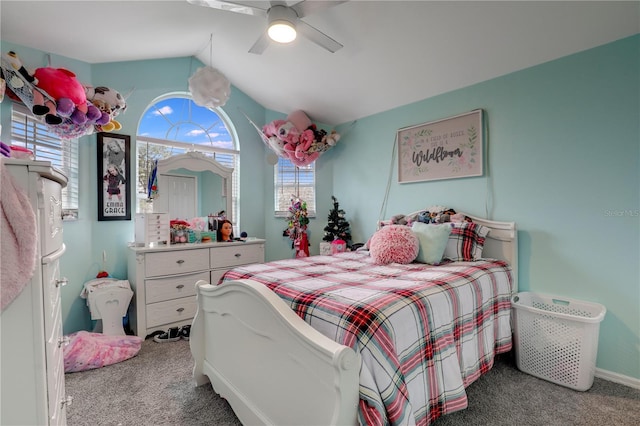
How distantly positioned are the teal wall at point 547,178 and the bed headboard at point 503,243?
8 centimetres

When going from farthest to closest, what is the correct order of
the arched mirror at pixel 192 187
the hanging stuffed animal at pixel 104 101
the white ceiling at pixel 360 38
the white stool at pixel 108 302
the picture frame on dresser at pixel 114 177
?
the arched mirror at pixel 192 187 < the picture frame on dresser at pixel 114 177 < the white stool at pixel 108 302 < the hanging stuffed animal at pixel 104 101 < the white ceiling at pixel 360 38

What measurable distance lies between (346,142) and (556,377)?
3012mm

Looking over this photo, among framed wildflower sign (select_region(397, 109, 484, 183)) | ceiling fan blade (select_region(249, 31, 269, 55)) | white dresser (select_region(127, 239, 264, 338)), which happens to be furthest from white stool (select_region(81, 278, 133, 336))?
framed wildflower sign (select_region(397, 109, 484, 183))

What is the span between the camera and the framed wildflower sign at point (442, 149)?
2.80 m

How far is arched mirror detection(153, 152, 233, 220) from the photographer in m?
3.12

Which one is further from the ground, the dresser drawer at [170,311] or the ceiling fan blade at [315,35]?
the ceiling fan blade at [315,35]

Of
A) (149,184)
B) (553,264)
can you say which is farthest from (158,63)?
(553,264)

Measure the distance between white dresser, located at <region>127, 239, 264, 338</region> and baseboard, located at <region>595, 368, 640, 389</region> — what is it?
319 cm

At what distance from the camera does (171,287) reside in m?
2.88

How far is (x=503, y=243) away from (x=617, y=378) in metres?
1.11

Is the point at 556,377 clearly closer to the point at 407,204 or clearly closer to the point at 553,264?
the point at 553,264

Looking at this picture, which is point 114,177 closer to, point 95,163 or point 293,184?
point 95,163

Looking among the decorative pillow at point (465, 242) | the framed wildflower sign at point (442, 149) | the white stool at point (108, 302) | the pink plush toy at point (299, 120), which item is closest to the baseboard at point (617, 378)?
the decorative pillow at point (465, 242)

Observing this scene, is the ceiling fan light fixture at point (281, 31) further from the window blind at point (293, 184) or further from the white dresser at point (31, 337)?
the window blind at point (293, 184)
